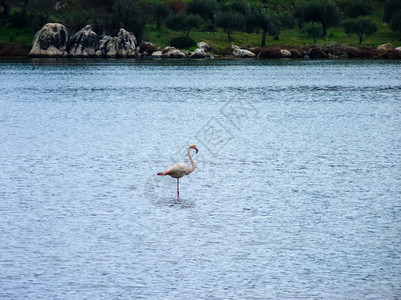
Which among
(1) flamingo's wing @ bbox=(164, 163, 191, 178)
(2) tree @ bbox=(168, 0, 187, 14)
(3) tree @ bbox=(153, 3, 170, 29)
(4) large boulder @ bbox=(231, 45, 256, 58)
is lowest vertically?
(1) flamingo's wing @ bbox=(164, 163, 191, 178)

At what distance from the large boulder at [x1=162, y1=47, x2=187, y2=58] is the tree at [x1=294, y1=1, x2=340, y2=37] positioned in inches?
1353

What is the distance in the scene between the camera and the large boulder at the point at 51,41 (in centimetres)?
13400

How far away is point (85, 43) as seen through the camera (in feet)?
457

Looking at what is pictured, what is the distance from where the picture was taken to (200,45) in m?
140

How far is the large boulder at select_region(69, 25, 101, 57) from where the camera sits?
136875mm

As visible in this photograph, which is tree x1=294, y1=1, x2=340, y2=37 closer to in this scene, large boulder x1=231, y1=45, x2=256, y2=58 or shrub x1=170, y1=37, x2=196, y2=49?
large boulder x1=231, y1=45, x2=256, y2=58

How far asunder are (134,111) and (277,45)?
316 ft

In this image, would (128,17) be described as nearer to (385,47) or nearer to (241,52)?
(241,52)

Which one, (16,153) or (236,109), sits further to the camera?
(236,109)

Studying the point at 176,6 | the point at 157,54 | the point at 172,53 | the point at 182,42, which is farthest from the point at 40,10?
the point at 176,6

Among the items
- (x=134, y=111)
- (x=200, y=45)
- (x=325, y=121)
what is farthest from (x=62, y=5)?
(x=325, y=121)

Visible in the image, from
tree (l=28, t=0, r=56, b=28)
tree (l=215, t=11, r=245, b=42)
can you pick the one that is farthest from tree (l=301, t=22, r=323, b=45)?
tree (l=28, t=0, r=56, b=28)

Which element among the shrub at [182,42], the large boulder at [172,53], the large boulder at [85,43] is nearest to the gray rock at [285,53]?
the shrub at [182,42]

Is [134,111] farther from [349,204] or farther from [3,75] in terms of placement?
[3,75]
